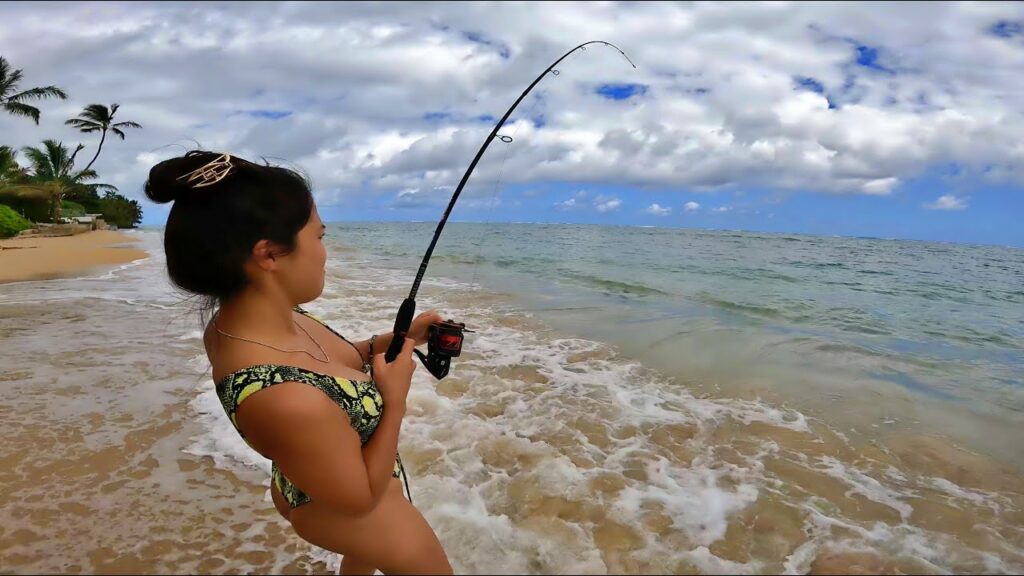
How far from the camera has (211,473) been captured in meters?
3.63

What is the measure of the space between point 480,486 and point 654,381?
2816 mm

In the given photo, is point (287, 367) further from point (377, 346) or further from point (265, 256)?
point (377, 346)

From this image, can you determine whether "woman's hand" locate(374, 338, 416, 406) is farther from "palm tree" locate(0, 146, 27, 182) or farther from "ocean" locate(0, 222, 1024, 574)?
"palm tree" locate(0, 146, 27, 182)

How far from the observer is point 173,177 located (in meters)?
1.50

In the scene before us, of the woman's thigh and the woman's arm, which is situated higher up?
the woman's arm

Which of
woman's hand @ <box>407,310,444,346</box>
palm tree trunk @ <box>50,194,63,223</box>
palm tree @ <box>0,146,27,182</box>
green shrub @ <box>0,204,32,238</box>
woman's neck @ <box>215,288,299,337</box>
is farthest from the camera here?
palm tree trunk @ <box>50,194,63,223</box>

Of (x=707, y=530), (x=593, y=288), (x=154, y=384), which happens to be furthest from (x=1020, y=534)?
(x=593, y=288)

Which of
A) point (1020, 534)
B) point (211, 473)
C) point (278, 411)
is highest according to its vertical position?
point (278, 411)

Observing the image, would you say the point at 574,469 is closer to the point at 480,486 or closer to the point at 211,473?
the point at 480,486

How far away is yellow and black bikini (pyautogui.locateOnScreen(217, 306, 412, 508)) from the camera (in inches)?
58.1

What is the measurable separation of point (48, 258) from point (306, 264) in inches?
812

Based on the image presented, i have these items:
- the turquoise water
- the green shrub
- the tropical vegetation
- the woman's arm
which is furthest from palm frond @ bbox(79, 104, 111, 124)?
the woman's arm

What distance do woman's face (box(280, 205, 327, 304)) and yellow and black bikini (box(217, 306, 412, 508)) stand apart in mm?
215

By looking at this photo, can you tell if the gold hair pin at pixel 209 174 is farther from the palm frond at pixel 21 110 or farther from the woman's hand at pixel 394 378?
the palm frond at pixel 21 110
